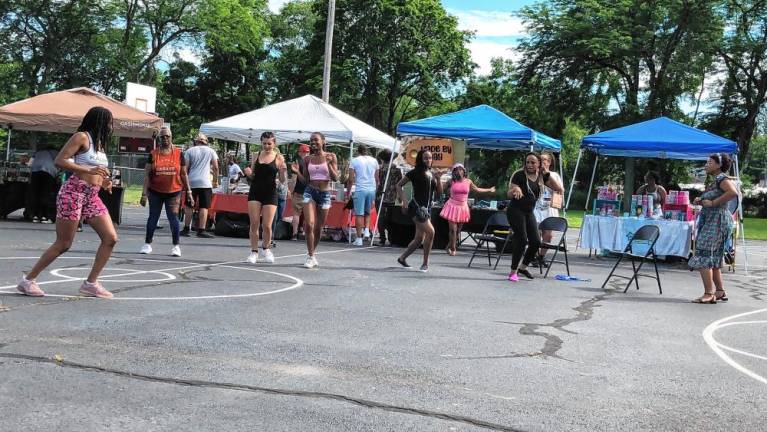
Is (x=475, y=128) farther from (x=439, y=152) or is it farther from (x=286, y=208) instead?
(x=286, y=208)

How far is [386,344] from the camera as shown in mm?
6219

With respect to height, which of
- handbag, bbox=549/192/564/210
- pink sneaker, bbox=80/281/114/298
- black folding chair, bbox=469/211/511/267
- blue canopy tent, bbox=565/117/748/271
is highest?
blue canopy tent, bbox=565/117/748/271

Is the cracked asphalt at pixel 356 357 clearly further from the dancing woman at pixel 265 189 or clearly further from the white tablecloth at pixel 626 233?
the white tablecloth at pixel 626 233

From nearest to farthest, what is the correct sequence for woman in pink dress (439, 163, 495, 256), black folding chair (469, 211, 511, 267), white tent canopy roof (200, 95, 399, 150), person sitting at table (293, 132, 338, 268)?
person sitting at table (293, 132, 338, 268) < black folding chair (469, 211, 511, 267) < woman in pink dress (439, 163, 495, 256) < white tent canopy roof (200, 95, 399, 150)

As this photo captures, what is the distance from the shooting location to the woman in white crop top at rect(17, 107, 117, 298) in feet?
23.7

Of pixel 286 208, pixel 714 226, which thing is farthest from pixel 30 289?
pixel 286 208

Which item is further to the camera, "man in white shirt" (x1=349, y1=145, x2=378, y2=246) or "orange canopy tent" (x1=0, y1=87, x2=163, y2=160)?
"orange canopy tent" (x1=0, y1=87, x2=163, y2=160)

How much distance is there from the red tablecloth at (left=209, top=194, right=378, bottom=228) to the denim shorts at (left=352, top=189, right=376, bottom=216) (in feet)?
1.79

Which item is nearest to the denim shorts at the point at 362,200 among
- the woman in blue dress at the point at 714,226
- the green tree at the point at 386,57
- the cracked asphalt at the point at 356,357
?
the cracked asphalt at the point at 356,357

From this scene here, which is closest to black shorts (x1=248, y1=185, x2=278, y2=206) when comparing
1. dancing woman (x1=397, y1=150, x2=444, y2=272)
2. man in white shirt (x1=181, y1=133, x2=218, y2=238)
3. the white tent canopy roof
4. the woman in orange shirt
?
the woman in orange shirt

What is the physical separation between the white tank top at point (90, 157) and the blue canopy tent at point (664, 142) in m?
11.1

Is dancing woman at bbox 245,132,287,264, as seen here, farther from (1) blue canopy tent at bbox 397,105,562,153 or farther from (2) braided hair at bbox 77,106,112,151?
(1) blue canopy tent at bbox 397,105,562,153

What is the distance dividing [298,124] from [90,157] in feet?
35.4

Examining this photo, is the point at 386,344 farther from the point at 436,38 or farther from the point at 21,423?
the point at 436,38
